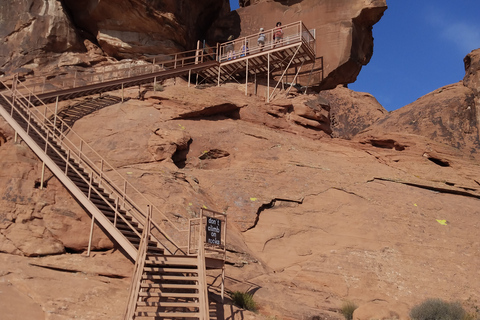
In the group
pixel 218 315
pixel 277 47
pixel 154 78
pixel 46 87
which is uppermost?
pixel 277 47

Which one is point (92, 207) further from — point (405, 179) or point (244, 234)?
point (405, 179)

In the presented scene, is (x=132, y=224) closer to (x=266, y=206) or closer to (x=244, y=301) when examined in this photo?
(x=244, y=301)

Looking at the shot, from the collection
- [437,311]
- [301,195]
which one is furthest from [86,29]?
[437,311]

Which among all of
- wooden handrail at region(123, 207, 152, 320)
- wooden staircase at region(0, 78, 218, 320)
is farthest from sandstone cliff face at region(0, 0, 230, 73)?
wooden handrail at region(123, 207, 152, 320)

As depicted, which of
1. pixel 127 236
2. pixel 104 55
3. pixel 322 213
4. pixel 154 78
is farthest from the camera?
pixel 104 55

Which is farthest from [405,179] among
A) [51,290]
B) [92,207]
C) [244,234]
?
[51,290]

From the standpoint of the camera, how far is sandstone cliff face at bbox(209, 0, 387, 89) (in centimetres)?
2909

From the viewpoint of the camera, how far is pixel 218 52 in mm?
31391

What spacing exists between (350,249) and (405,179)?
212 inches

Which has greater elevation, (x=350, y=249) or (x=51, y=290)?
(x=350, y=249)

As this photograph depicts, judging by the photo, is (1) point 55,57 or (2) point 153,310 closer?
(2) point 153,310

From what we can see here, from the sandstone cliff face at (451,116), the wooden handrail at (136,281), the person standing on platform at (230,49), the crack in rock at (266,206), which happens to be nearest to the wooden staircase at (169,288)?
the wooden handrail at (136,281)

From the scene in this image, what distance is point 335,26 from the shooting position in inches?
1161

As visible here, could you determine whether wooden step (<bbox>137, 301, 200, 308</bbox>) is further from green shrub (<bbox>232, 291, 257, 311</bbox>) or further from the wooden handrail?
green shrub (<bbox>232, 291, 257, 311</bbox>)
